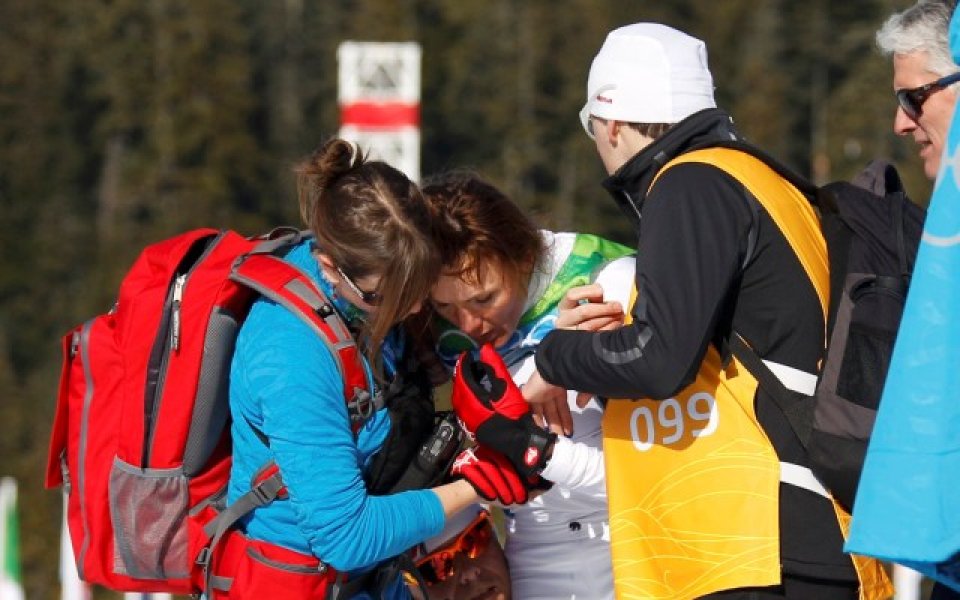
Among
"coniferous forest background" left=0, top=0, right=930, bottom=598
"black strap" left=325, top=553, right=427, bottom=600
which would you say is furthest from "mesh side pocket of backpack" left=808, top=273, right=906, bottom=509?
"coniferous forest background" left=0, top=0, right=930, bottom=598

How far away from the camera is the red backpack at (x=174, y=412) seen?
3.10 meters

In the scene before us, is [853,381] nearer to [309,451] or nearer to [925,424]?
[925,424]

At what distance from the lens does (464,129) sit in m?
47.0

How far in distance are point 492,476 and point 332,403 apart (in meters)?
0.35

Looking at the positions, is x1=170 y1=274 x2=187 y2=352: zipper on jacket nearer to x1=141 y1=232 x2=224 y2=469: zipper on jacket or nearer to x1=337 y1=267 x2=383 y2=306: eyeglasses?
x1=141 y1=232 x2=224 y2=469: zipper on jacket

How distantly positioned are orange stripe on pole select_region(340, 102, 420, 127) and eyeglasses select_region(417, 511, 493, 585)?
13683 mm

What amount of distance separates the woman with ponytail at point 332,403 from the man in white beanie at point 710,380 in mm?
337

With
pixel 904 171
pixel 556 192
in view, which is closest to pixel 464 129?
pixel 556 192

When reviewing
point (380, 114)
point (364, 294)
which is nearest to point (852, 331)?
point (364, 294)

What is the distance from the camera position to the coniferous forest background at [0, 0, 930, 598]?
4116 cm

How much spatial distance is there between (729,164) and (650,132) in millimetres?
261

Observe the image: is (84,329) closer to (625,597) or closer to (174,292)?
(174,292)

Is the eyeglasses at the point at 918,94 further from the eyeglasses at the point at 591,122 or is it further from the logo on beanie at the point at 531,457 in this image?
the logo on beanie at the point at 531,457

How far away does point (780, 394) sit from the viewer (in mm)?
2797
